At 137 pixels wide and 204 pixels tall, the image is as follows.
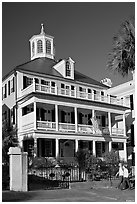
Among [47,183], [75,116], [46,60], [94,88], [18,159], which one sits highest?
[46,60]

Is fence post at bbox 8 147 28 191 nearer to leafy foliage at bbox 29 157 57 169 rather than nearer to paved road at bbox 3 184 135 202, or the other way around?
paved road at bbox 3 184 135 202

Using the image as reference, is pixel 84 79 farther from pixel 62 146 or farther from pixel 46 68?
pixel 62 146

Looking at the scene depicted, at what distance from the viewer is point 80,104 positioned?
27.6 metres

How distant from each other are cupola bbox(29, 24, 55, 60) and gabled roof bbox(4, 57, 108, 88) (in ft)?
2.26

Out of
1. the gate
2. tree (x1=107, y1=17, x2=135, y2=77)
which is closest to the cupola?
the gate

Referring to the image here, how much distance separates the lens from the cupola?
3250 cm

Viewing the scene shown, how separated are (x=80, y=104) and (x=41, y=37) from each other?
30.1 feet

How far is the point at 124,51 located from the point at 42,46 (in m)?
19.0

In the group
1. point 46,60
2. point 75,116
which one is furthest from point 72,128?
point 46,60

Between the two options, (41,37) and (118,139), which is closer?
(118,139)

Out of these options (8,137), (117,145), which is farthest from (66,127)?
(117,145)

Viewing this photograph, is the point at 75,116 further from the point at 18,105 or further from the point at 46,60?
the point at 46,60

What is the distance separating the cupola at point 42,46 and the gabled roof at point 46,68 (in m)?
0.69

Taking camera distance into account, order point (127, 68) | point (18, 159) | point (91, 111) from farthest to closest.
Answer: point (91, 111)
point (127, 68)
point (18, 159)
